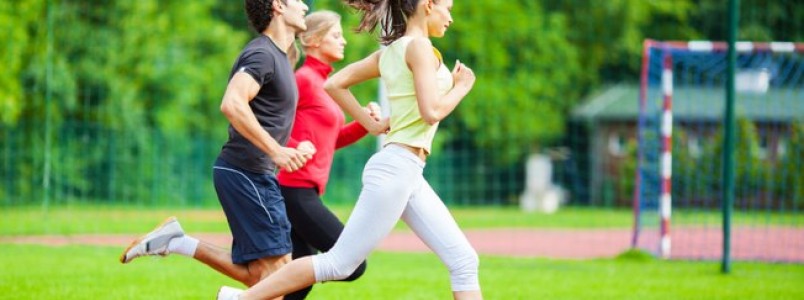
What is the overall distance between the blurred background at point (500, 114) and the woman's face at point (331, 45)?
6.94 meters

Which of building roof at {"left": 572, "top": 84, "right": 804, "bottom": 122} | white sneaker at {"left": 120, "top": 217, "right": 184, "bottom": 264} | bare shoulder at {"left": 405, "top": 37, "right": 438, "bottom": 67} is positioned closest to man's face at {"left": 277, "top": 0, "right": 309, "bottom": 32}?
bare shoulder at {"left": 405, "top": 37, "right": 438, "bottom": 67}

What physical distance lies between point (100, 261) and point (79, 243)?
299 centimetres

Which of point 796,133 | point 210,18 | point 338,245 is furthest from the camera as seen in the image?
point 210,18

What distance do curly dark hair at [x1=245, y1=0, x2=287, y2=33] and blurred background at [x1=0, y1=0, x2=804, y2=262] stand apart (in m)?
8.01

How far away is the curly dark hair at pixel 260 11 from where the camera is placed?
20.3 ft

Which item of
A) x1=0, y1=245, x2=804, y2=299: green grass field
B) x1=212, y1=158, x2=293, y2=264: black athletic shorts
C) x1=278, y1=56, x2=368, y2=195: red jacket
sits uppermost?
x1=278, y1=56, x2=368, y2=195: red jacket

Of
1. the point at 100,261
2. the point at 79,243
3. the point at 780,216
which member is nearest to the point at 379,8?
the point at 100,261

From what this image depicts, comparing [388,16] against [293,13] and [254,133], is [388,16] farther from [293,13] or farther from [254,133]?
[254,133]

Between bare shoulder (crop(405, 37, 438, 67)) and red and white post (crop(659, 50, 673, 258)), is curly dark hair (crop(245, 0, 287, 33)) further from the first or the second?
red and white post (crop(659, 50, 673, 258))

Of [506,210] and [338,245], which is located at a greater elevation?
[338,245]

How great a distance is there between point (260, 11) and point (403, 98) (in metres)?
0.96

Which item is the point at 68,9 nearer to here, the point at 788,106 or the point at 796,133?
the point at 796,133

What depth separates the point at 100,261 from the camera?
447 inches

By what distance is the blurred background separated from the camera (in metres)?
20.0
